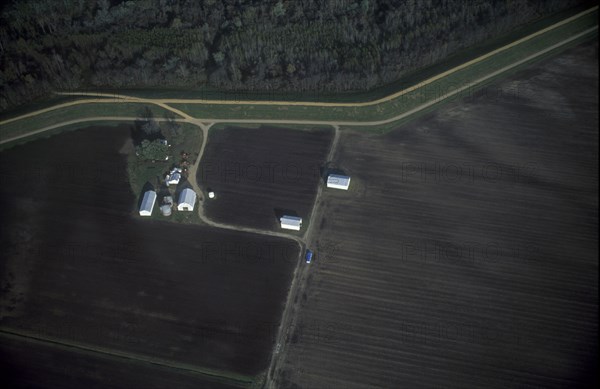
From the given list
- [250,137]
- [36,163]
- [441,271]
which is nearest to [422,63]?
[250,137]

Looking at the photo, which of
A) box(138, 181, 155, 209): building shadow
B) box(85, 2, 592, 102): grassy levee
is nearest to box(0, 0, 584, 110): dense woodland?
box(85, 2, 592, 102): grassy levee

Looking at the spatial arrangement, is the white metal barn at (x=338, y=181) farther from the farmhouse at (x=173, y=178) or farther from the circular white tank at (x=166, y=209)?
the circular white tank at (x=166, y=209)

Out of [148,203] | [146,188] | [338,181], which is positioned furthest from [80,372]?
[338,181]

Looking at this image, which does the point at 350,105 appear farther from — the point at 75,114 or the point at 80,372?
the point at 80,372

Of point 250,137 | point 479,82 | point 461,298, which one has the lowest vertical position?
point 461,298

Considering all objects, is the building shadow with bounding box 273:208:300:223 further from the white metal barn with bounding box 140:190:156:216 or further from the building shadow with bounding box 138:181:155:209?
the building shadow with bounding box 138:181:155:209

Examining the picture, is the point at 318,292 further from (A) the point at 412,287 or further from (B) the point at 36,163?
(B) the point at 36,163

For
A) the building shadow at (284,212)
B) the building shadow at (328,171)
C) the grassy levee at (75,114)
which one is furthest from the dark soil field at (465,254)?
the grassy levee at (75,114)

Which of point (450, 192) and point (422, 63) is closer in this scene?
point (450, 192)

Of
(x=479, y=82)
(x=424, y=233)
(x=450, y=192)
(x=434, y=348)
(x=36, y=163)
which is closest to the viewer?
(x=434, y=348)
